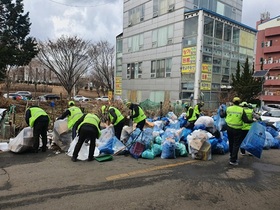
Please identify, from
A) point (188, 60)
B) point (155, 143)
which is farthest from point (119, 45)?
point (155, 143)

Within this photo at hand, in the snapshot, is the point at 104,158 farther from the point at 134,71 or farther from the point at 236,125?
the point at 134,71

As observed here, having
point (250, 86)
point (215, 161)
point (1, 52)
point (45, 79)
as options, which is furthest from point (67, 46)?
point (45, 79)

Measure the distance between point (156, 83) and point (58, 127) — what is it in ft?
65.0

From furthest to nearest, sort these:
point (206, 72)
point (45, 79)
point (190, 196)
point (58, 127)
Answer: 1. point (45, 79)
2. point (206, 72)
3. point (58, 127)
4. point (190, 196)

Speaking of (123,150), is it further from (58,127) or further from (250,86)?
Answer: (250,86)

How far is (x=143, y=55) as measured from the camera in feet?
90.9

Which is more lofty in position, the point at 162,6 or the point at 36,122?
the point at 162,6

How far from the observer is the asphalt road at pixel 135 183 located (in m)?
3.57

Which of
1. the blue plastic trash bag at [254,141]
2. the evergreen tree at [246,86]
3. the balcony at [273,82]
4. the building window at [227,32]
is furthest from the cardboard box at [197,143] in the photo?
the balcony at [273,82]

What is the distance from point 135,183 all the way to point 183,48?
20.6 metres

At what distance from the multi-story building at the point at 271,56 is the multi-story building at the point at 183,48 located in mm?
11980

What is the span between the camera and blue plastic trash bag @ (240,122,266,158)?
572 cm

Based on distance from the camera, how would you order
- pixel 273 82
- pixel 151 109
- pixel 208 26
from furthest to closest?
1. pixel 273 82
2. pixel 208 26
3. pixel 151 109

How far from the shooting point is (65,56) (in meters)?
28.4
